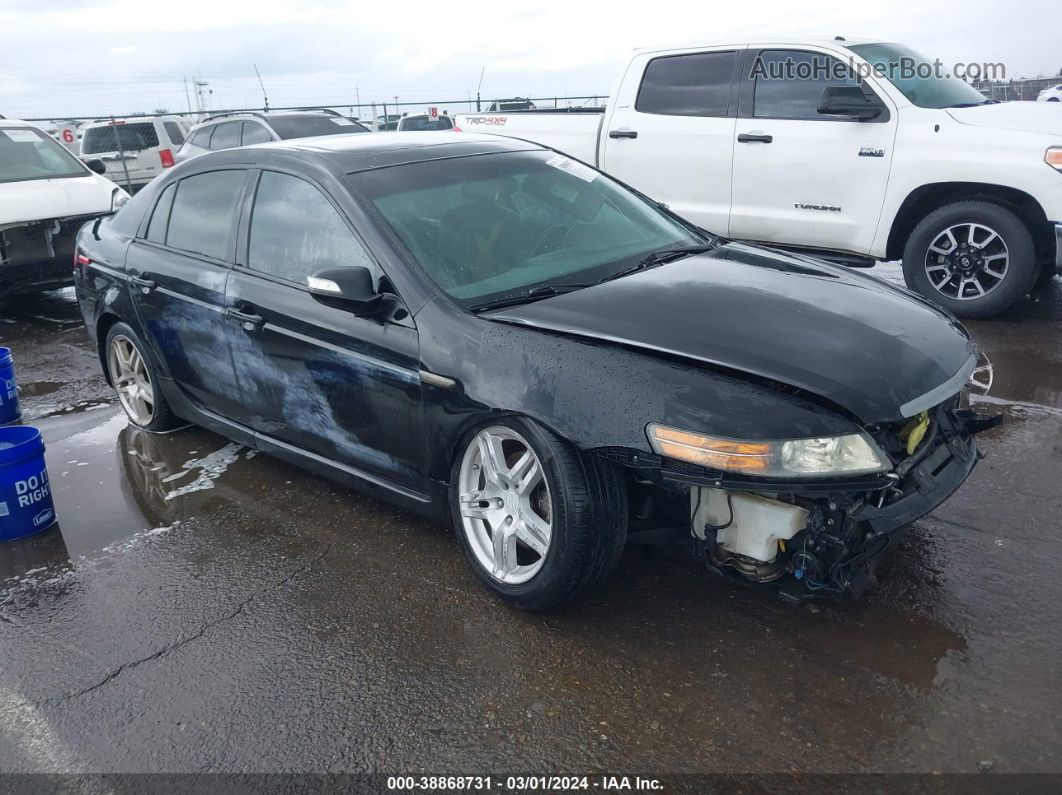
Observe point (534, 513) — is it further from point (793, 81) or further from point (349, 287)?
point (793, 81)

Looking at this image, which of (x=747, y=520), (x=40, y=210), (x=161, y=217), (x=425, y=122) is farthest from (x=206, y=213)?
(x=425, y=122)

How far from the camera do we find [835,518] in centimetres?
262

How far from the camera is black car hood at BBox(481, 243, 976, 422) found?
2.74 metres

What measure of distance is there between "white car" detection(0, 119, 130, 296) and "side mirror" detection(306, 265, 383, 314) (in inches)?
230

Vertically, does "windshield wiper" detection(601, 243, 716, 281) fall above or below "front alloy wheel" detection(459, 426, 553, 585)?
above

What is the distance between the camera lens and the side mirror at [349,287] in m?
3.29

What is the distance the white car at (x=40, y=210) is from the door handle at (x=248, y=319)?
5.00 m

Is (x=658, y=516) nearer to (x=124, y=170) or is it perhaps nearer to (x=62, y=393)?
(x=62, y=393)

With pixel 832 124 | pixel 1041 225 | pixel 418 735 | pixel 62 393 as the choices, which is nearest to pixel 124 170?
pixel 62 393

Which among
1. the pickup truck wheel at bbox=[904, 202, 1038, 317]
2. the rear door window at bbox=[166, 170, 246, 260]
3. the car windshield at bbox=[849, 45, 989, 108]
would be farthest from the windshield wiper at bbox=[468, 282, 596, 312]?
the car windshield at bbox=[849, 45, 989, 108]

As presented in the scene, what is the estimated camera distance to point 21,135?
356 inches

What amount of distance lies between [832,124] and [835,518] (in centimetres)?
492

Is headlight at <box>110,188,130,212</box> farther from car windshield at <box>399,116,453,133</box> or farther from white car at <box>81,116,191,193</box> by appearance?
car windshield at <box>399,116,453,133</box>

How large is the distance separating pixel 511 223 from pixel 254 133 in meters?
11.5
